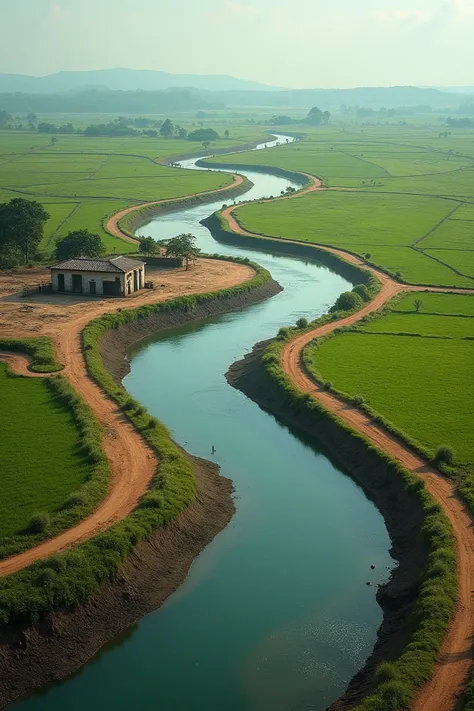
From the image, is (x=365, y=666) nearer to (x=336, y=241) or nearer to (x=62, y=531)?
(x=62, y=531)

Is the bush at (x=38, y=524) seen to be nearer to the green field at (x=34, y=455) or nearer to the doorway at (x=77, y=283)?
the green field at (x=34, y=455)

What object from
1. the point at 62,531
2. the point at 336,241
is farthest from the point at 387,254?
the point at 62,531

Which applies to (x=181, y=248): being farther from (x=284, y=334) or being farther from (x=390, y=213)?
(x=390, y=213)

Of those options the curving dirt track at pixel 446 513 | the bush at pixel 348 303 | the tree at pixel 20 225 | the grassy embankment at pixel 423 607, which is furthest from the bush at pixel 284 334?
the tree at pixel 20 225

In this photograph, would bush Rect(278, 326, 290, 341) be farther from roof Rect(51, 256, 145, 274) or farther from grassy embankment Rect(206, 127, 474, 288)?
grassy embankment Rect(206, 127, 474, 288)

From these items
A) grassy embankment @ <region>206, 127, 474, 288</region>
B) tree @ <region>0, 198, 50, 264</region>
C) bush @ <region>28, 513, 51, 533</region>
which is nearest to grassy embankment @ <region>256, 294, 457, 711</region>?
bush @ <region>28, 513, 51, 533</region>

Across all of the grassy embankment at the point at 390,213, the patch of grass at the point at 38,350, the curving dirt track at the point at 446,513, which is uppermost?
the grassy embankment at the point at 390,213

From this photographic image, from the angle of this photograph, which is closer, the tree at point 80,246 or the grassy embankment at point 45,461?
the grassy embankment at point 45,461
